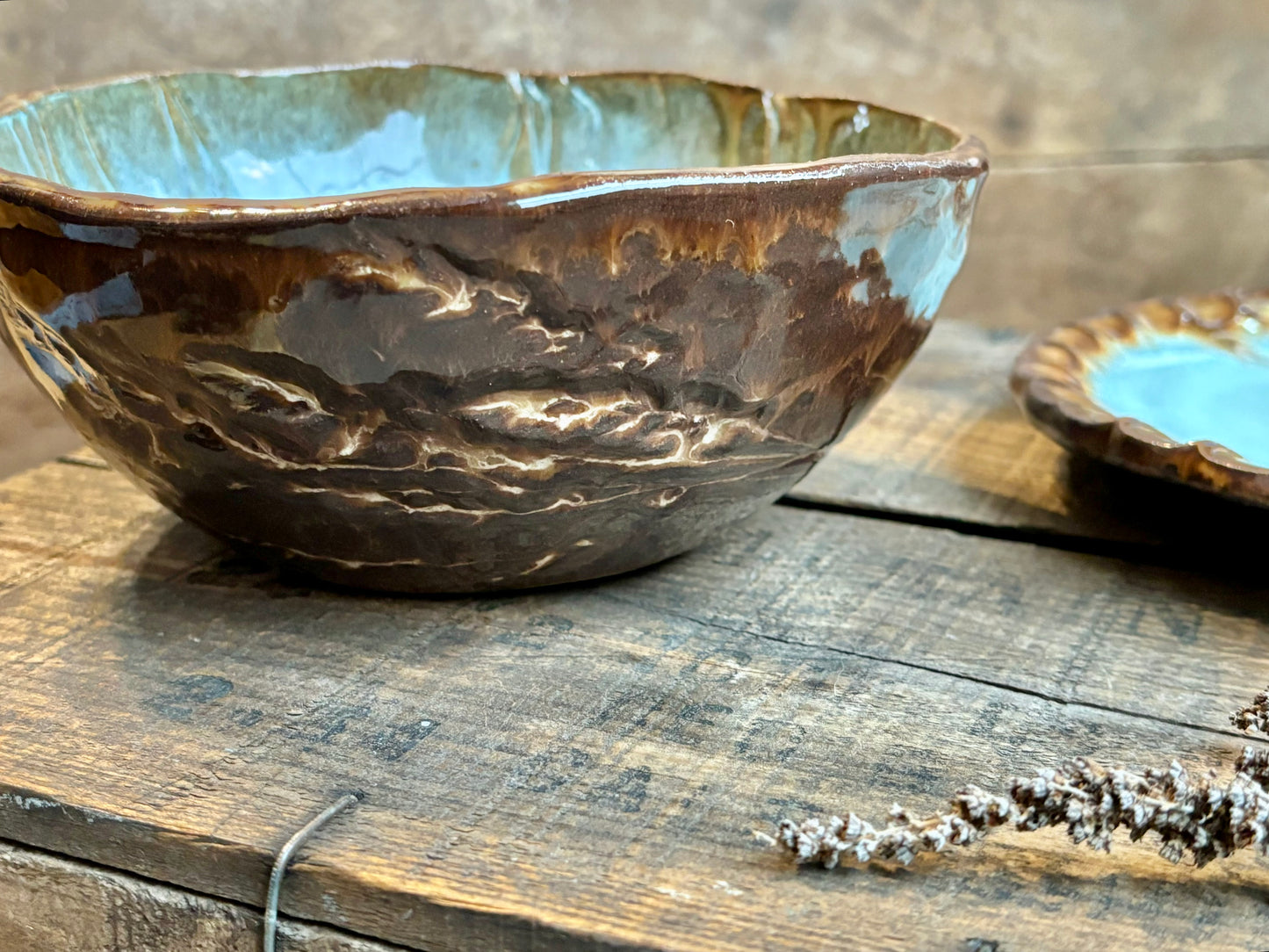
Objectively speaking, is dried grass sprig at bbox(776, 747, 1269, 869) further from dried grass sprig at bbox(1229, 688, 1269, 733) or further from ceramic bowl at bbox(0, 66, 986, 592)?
ceramic bowl at bbox(0, 66, 986, 592)

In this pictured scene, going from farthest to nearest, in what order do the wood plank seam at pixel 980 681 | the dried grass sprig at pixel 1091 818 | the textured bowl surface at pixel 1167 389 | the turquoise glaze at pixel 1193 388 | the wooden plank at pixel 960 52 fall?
the wooden plank at pixel 960 52 < the turquoise glaze at pixel 1193 388 < the textured bowl surface at pixel 1167 389 < the wood plank seam at pixel 980 681 < the dried grass sprig at pixel 1091 818

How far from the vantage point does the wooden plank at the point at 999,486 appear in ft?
2.29

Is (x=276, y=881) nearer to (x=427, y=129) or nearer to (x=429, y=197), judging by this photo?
(x=429, y=197)

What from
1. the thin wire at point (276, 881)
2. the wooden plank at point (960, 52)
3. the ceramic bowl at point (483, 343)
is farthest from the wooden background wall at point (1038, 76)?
the thin wire at point (276, 881)

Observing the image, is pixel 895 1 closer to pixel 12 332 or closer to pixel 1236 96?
pixel 1236 96

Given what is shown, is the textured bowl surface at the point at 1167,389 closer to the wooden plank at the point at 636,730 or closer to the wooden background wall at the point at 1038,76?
the wooden plank at the point at 636,730

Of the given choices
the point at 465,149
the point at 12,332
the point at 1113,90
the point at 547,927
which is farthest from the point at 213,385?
the point at 1113,90

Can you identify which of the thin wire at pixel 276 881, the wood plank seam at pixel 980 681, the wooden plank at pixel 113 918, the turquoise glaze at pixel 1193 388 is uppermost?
the turquoise glaze at pixel 1193 388

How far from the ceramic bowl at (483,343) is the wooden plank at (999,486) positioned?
0.17 m

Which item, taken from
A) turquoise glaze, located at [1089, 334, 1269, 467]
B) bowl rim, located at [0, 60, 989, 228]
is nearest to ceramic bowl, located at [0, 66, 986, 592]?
bowl rim, located at [0, 60, 989, 228]

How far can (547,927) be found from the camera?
0.40 m

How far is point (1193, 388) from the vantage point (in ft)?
2.70

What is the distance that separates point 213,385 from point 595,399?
159mm

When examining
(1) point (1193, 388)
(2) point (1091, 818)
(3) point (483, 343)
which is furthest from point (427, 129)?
(2) point (1091, 818)
